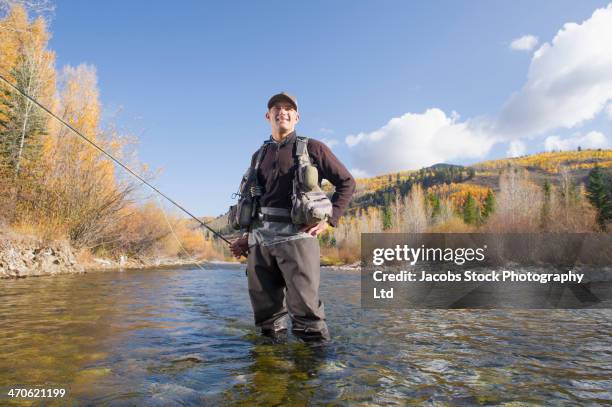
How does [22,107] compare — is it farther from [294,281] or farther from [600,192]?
[600,192]

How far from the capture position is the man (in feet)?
13.1

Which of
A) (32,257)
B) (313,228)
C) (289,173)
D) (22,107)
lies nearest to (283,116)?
(289,173)

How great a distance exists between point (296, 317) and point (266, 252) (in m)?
0.75

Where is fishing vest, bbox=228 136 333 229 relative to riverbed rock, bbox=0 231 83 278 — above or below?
above

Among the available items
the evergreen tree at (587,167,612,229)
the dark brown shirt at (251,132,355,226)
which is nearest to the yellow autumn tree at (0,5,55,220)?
the dark brown shirt at (251,132,355,226)

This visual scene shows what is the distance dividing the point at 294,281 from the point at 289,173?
117 cm

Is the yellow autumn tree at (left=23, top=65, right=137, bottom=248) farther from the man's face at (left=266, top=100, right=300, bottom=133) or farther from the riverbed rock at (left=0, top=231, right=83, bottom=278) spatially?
the man's face at (left=266, top=100, right=300, bottom=133)

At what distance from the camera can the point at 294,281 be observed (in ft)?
13.0

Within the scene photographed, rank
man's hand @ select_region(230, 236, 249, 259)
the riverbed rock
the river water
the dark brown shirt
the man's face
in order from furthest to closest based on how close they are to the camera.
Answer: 1. the riverbed rock
2. man's hand @ select_region(230, 236, 249, 259)
3. the man's face
4. the dark brown shirt
5. the river water

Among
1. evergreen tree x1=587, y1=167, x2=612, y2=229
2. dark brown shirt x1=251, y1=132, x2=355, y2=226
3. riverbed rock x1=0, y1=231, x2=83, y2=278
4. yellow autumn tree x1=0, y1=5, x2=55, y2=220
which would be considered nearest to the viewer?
dark brown shirt x1=251, y1=132, x2=355, y2=226

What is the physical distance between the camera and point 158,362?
3.31m

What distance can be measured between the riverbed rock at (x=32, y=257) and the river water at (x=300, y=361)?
11.3 metres

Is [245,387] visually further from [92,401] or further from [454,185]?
[454,185]

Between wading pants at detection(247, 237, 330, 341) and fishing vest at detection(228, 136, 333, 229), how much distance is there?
31 centimetres
